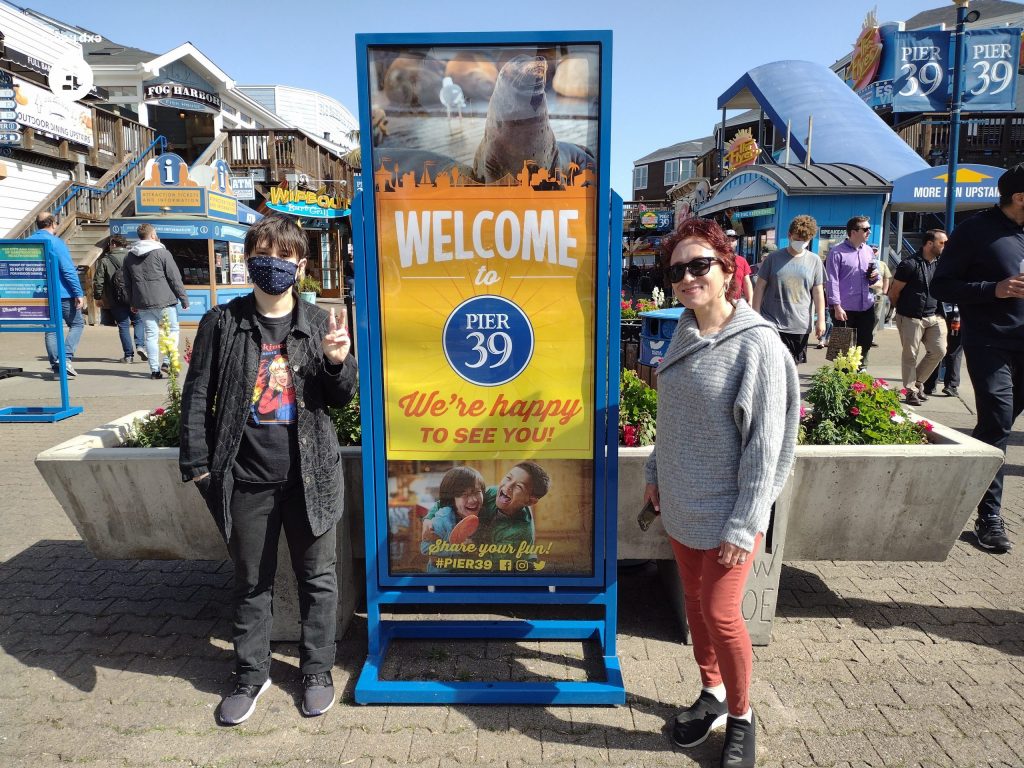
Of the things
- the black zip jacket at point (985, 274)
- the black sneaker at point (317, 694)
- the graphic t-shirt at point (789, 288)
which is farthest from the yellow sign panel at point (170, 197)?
the black zip jacket at point (985, 274)

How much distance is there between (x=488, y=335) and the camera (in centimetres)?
281

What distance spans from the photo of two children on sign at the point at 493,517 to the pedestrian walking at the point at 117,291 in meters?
8.60

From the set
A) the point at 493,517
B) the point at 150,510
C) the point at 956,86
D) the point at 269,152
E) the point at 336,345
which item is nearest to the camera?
the point at 336,345

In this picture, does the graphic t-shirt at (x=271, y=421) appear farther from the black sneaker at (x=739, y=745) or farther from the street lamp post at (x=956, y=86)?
the street lamp post at (x=956, y=86)

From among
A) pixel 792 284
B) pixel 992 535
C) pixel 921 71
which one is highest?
pixel 921 71

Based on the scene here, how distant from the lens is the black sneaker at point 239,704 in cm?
274

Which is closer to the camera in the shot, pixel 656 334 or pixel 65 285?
pixel 656 334

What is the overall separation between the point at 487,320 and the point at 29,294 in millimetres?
6682

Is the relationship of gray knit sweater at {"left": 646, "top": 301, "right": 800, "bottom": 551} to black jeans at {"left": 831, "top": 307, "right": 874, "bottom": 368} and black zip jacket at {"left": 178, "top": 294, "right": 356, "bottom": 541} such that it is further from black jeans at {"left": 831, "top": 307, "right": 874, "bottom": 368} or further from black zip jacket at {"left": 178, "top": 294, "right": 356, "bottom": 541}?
black jeans at {"left": 831, "top": 307, "right": 874, "bottom": 368}

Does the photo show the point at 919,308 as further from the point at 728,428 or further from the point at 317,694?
the point at 317,694

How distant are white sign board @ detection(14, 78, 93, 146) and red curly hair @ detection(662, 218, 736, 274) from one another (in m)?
16.4

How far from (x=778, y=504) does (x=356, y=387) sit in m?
1.80

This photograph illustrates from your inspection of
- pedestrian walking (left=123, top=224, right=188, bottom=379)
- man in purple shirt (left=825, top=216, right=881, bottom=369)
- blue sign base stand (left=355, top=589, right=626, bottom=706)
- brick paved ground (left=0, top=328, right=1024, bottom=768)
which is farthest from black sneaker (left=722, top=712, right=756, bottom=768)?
pedestrian walking (left=123, top=224, right=188, bottom=379)

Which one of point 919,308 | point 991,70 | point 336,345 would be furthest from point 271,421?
point 991,70
